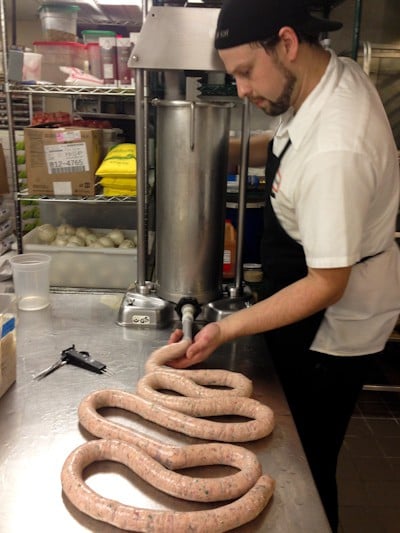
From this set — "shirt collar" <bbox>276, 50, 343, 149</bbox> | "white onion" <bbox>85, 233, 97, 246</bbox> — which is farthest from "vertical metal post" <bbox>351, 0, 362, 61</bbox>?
"white onion" <bbox>85, 233, 97, 246</bbox>

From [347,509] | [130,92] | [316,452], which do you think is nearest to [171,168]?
[130,92]

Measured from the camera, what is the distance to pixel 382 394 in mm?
2764

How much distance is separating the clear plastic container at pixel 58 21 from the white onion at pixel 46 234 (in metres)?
0.68

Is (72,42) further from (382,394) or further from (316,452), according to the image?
(382,394)

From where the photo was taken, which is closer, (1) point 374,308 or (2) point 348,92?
(2) point 348,92

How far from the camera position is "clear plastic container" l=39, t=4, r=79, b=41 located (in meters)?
1.76

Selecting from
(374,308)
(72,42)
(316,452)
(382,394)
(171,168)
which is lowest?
(382,394)

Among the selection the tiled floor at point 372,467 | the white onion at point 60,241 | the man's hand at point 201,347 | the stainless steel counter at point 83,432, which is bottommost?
the tiled floor at point 372,467

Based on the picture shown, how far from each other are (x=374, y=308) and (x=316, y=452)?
0.46m

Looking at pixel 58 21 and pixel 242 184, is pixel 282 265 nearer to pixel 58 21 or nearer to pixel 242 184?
pixel 242 184

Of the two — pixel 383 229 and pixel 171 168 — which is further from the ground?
pixel 171 168

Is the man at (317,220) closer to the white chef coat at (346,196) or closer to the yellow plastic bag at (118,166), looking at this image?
the white chef coat at (346,196)

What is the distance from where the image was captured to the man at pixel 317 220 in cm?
106

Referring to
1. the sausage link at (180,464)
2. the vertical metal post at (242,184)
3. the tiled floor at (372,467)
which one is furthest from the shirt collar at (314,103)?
the tiled floor at (372,467)
